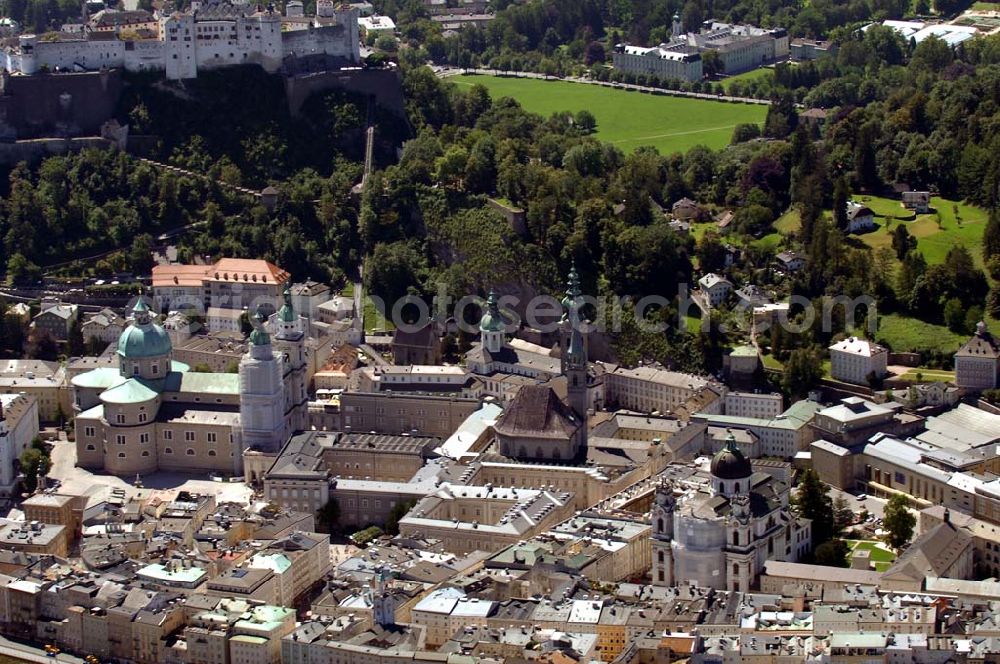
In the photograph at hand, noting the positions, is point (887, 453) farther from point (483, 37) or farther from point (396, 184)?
point (483, 37)

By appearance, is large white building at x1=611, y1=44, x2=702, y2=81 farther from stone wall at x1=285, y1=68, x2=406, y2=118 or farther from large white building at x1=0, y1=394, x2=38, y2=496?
large white building at x1=0, y1=394, x2=38, y2=496

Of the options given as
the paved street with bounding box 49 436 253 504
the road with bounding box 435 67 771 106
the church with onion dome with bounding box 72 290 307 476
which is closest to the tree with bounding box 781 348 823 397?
Result: the church with onion dome with bounding box 72 290 307 476

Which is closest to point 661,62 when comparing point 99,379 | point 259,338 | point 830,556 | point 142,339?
point 142,339

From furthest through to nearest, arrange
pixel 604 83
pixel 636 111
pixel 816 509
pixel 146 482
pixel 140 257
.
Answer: pixel 604 83 → pixel 636 111 → pixel 140 257 → pixel 146 482 → pixel 816 509

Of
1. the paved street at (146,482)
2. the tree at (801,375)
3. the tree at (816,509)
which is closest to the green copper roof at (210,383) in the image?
the paved street at (146,482)

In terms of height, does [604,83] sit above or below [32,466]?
above

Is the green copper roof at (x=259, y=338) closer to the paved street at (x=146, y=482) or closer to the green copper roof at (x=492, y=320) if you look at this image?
the paved street at (x=146, y=482)

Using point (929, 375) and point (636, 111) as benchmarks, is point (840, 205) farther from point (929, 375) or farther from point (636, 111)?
point (636, 111)

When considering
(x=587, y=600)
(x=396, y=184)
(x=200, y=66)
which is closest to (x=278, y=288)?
(x=396, y=184)
